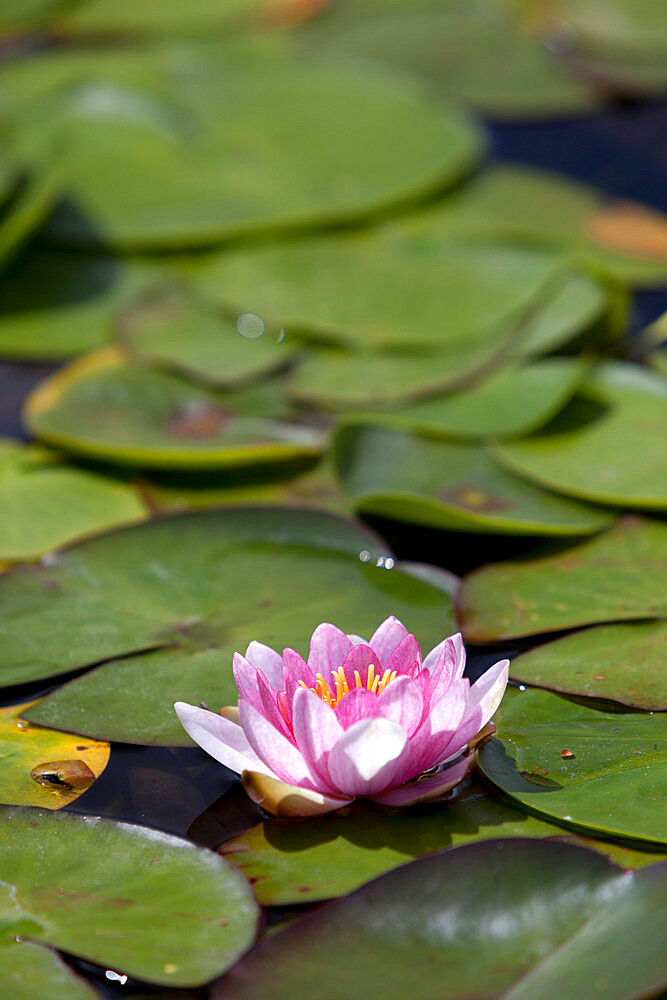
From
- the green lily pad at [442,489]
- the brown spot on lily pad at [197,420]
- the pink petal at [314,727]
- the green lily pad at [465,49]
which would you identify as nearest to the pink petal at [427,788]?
the pink petal at [314,727]

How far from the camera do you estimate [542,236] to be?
8.56 ft

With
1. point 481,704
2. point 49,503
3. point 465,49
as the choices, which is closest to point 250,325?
point 49,503

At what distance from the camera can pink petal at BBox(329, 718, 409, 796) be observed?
3.53 feet

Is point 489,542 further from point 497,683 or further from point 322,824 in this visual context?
point 322,824

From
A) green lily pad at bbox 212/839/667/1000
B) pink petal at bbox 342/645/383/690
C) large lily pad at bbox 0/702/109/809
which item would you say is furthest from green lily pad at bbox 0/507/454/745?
green lily pad at bbox 212/839/667/1000

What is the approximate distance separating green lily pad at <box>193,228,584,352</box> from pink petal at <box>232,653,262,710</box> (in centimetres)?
112

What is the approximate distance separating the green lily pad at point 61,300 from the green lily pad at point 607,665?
1436mm

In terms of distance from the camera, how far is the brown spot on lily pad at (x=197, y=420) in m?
2.03

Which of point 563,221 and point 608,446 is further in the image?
point 563,221

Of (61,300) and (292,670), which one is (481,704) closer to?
(292,670)

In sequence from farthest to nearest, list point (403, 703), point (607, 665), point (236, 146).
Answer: point (236, 146), point (607, 665), point (403, 703)

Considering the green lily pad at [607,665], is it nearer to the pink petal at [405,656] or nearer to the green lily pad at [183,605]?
the green lily pad at [183,605]

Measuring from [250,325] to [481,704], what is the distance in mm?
1411

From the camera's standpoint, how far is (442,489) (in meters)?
1.84
